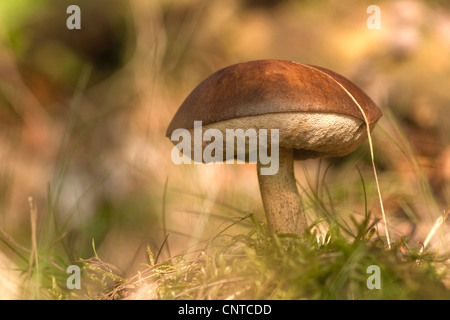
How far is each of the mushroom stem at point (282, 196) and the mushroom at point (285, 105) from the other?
0.05 meters

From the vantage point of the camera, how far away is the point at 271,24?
3.53 meters

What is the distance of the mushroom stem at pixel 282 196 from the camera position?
1067 mm

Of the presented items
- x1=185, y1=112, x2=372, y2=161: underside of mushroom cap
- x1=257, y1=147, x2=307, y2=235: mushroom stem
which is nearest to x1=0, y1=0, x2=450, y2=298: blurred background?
x1=257, y1=147, x2=307, y2=235: mushroom stem

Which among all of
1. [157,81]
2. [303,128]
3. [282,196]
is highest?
[157,81]

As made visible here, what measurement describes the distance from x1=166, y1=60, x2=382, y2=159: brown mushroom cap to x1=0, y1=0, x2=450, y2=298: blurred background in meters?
1.22

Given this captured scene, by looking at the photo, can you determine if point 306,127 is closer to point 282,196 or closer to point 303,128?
point 303,128

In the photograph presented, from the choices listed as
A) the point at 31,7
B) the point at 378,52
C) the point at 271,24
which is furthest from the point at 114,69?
the point at 378,52

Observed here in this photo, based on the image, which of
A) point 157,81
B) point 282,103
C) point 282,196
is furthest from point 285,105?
point 157,81

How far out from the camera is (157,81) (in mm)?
3113

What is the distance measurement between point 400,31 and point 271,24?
3.57 ft

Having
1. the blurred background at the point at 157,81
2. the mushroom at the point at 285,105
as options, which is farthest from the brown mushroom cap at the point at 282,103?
the blurred background at the point at 157,81

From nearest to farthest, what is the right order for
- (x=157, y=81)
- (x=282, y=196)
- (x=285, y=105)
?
1. (x=285, y=105)
2. (x=282, y=196)
3. (x=157, y=81)

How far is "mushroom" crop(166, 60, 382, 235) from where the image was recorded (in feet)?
2.70
